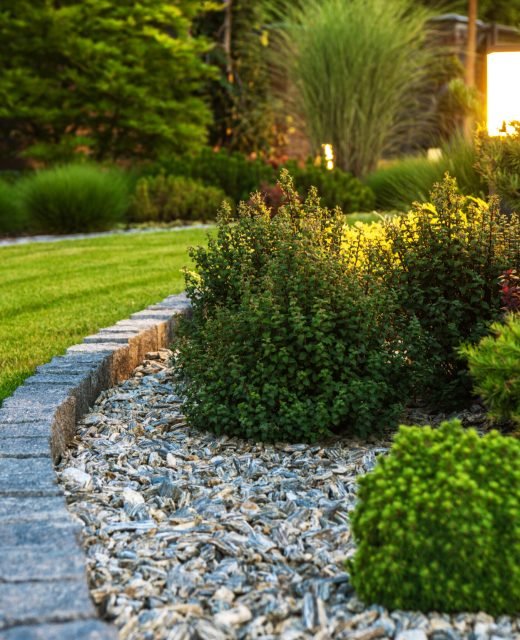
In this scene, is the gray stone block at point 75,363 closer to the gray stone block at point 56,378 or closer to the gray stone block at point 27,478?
the gray stone block at point 56,378

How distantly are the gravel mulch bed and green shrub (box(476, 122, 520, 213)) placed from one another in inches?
58.3

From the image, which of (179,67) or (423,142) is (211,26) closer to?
(179,67)

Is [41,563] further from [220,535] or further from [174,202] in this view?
[174,202]

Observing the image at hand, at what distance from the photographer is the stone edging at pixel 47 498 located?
176 centimetres

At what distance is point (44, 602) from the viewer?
180cm

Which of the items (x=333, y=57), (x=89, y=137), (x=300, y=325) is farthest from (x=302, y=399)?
(x=89, y=137)

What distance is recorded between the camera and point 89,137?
1473 centimetres

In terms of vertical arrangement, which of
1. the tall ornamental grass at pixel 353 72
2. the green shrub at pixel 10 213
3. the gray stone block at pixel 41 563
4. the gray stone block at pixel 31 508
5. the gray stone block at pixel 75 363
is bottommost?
the gray stone block at pixel 41 563

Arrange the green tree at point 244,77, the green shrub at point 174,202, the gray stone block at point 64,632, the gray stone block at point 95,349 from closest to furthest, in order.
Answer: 1. the gray stone block at point 64,632
2. the gray stone block at point 95,349
3. the green shrub at point 174,202
4. the green tree at point 244,77

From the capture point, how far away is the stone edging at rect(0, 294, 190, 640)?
1757 mm

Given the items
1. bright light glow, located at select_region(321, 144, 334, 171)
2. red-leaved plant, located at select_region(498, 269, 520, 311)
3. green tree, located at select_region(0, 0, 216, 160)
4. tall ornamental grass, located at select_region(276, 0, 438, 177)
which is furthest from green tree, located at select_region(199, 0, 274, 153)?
red-leaved plant, located at select_region(498, 269, 520, 311)

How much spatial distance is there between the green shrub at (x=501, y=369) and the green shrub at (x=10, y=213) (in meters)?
8.29

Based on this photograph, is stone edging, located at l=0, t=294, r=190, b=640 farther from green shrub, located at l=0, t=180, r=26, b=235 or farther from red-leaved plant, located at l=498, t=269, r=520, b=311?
green shrub, located at l=0, t=180, r=26, b=235

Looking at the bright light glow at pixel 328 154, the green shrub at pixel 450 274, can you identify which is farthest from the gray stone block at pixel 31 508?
the bright light glow at pixel 328 154
